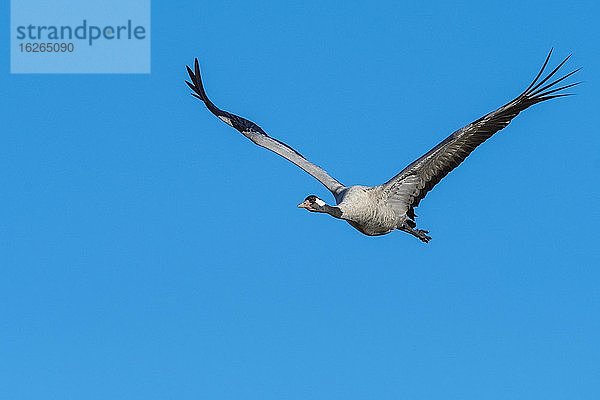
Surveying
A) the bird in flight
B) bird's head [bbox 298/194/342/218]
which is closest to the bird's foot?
the bird in flight

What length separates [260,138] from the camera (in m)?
30.7

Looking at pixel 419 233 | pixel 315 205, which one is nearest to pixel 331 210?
pixel 315 205

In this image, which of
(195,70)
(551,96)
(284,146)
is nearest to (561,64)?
(551,96)

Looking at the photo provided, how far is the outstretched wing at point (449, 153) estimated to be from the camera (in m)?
26.0

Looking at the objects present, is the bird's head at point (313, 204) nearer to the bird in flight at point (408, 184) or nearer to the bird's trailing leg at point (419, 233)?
the bird in flight at point (408, 184)

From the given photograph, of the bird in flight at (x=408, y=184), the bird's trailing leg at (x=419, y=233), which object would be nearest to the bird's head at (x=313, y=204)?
the bird in flight at (x=408, y=184)

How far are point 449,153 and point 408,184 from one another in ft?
3.97

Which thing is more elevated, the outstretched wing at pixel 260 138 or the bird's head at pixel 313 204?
the outstretched wing at pixel 260 138

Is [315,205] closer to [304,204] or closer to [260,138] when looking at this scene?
[304,204]

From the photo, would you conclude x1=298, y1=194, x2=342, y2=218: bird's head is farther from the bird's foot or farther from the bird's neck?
the bird's foot

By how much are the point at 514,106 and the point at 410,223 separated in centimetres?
415

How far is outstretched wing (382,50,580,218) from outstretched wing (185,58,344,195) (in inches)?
57.8

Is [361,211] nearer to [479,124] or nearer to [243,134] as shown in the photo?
[479,124]

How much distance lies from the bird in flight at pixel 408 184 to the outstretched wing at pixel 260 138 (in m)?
0.02
